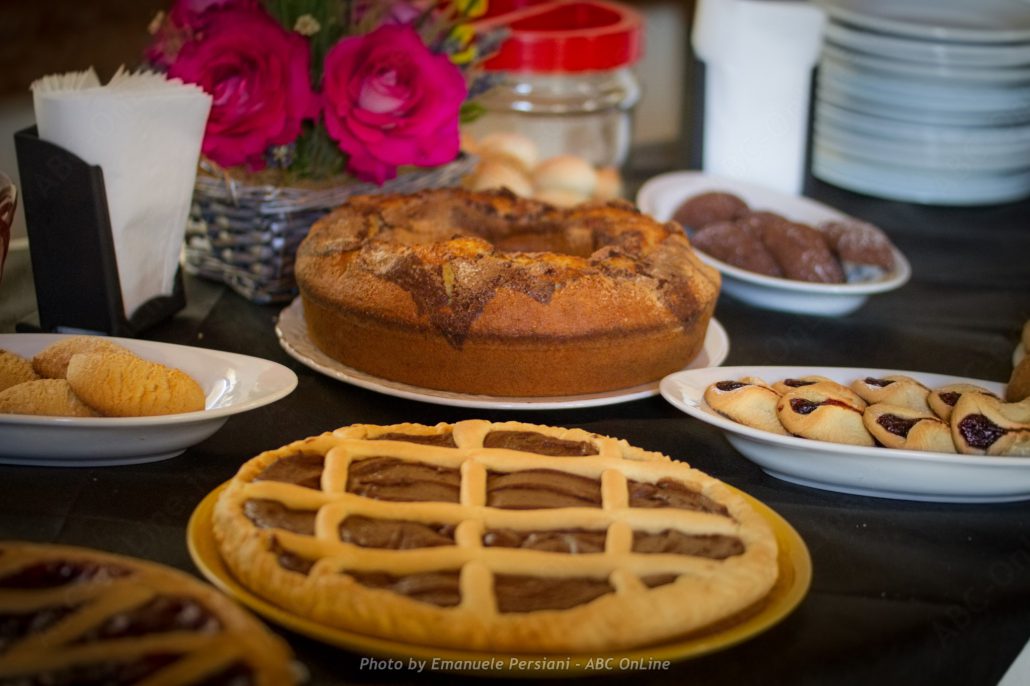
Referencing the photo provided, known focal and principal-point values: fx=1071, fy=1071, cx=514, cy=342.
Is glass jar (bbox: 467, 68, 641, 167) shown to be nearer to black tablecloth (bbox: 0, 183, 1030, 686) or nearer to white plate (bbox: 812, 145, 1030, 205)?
white plate (bbox: 812, 145, 1030, 205)

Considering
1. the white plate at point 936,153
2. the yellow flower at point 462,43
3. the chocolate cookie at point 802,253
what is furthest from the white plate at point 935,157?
the yellow flower at point 462,43

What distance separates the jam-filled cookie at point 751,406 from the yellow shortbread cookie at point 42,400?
67cm

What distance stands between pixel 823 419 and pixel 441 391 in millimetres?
454

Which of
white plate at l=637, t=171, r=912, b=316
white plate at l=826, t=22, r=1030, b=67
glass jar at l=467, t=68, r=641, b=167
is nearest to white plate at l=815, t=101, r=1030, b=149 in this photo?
white plate at l=826, t=22, r=1030, b=67

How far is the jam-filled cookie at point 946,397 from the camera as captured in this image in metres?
1.16

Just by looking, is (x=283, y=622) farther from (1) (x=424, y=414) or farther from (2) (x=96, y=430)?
(1) (x=424, y=414)

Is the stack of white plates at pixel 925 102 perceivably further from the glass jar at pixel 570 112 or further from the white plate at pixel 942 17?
the glass jar at pixel 570 112

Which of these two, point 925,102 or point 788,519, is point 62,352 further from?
point 925,102

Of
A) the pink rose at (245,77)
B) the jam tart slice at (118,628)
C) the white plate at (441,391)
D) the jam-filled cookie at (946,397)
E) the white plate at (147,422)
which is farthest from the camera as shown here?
the pink rose at (245,77)

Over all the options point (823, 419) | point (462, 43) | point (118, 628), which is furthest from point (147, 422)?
point (462, 43)

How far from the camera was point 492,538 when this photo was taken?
91cm

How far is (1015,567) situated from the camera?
40.9 inches

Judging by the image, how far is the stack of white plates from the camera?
6.86 feet

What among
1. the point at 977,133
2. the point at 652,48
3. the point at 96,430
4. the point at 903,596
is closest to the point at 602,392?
the point at 903,596
